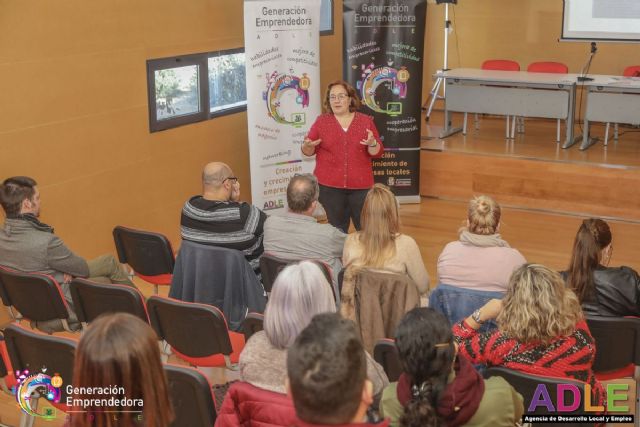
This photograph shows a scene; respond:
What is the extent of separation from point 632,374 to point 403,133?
4.63m

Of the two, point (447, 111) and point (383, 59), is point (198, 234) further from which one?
point (447, 111)

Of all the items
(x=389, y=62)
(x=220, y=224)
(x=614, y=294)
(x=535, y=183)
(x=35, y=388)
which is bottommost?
(x=535, y=183)

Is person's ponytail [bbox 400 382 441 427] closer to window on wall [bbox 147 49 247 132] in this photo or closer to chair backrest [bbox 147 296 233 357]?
chair backrest [bbox 147 296 233 357]

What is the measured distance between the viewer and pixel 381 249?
3814 mm

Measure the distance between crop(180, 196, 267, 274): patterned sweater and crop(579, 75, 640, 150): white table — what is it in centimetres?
535

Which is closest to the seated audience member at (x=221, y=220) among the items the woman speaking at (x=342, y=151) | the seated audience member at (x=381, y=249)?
the seated audience member at (x=381, y=249)

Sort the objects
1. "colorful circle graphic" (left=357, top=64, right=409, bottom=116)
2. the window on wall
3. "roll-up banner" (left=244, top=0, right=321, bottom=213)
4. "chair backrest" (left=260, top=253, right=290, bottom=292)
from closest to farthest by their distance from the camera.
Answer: "chair backrest" (left=260, top=253, right=290, bottom=292)
the window on wall
"roll-up banner" (left=244, top=0, right=321, bottom=213)
"colorful circle graphic" (left=357, top=64, right=409, bottom=116)

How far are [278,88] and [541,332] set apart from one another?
462 cm

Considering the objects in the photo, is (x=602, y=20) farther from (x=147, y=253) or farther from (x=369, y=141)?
(x=147, y=253)

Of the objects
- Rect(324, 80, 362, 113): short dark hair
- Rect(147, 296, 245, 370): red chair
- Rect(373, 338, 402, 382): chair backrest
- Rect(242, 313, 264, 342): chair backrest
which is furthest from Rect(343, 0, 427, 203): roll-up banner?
Rect(373, 338, 402, 382): chair backrest

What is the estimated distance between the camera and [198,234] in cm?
433

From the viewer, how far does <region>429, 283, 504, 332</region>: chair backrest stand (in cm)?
369

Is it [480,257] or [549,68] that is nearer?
[480,257]

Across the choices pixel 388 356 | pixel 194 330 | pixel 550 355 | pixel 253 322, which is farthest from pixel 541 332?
pixel 194 330
